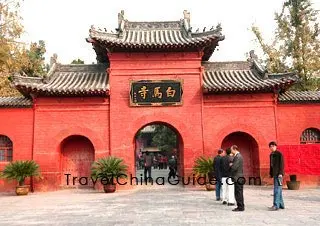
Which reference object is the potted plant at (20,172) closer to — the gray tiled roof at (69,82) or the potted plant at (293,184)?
the gray tiled roof at (69,82)

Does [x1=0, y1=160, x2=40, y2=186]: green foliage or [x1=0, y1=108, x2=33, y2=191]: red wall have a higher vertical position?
[x1=0, y1=108, x2=33, y2=191]: red wall

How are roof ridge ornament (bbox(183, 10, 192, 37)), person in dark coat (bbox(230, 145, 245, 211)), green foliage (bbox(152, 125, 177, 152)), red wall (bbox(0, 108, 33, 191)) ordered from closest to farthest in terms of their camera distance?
1. person in dark coat (bbox(230, 145, 245, 211))
2. red wall (bbox(0, 108, 33, 191))
3. roof ridge ornament (bbox(183, 10, 192, 37))
4. green foliage (bbox(152, 125, 177, 152))

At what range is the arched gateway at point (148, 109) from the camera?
15.1 metres

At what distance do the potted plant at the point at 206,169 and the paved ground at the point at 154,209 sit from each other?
1.28 ft

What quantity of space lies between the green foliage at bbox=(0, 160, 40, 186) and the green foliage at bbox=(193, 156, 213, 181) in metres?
6.33

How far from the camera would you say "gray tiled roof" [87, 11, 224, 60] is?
15.1 metres

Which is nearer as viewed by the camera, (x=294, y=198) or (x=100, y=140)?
(x=294, y=198)

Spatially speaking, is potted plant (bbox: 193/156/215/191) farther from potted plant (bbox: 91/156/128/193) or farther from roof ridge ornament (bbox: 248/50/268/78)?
roof ridge ornament (bbox: 248/50/268/78)

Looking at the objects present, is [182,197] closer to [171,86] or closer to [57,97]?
[171,86]

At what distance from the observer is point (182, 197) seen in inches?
475

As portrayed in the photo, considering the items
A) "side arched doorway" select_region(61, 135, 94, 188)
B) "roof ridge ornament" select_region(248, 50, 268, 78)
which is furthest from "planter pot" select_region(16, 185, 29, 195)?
"roof ridge ornament" select_region(248, 50, 268, 78)

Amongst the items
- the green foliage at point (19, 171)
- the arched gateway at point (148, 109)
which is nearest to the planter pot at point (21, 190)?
the green foliage at point (19, 171)

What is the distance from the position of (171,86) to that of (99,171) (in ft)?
15.3

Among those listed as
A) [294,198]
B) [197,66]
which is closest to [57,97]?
[197,66]
